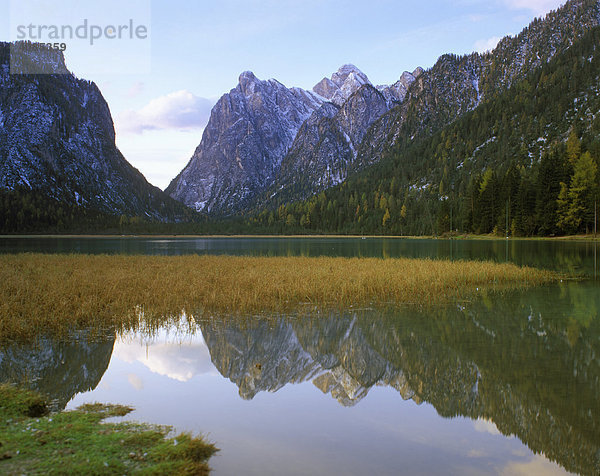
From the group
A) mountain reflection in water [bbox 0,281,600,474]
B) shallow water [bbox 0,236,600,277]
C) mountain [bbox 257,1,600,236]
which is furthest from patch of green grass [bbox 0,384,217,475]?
mountain [bbox 257,1,600,236]

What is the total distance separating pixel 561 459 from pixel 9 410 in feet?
31.2

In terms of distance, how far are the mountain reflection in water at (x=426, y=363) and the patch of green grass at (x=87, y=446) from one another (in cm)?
190

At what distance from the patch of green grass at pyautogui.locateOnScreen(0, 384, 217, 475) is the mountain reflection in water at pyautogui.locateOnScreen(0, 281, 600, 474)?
190 centimetres

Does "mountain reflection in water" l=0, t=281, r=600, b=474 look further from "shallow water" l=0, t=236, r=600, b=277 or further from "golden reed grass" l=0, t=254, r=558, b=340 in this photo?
"shallow water" l=0, t=236, r=600, b=277

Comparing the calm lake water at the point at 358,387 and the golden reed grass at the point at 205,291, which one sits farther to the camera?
the golden reed grass at the point at 205,291

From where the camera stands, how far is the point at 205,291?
2255cm

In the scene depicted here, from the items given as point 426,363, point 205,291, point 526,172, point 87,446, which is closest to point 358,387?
point 426,363

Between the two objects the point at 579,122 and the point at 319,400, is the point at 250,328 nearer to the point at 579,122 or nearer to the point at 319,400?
the point at 319,400

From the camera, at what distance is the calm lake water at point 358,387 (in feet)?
23.2

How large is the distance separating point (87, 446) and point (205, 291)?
16.3 metres

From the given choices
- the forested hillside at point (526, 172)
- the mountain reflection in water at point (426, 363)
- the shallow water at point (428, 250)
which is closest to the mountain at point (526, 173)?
the forested hillside at point (526, 172)

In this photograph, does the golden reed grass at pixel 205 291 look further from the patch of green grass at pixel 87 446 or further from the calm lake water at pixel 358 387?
the patch of green grass at pixel 87 446

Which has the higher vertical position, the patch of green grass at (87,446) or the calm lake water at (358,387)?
the patch of green grass at (87,446)

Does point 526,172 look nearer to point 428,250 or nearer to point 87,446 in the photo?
point 428,250
